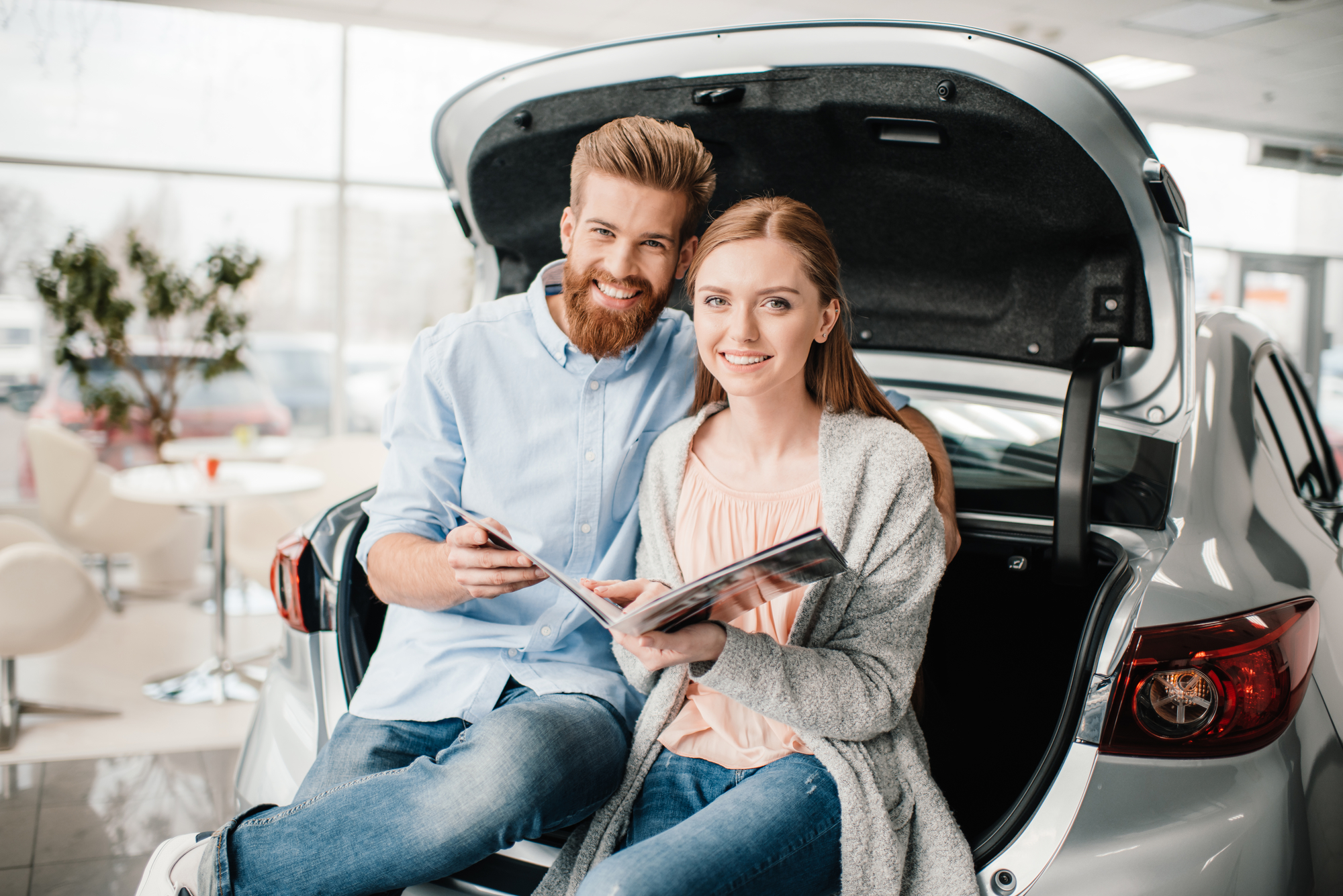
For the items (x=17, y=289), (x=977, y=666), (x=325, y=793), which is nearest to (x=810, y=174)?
(x=977, y=666)

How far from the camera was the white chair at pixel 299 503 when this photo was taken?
3.70m

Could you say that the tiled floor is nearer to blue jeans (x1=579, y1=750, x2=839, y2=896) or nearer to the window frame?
blue jeans (x1=579, y1=750, x2=839, y2=896)

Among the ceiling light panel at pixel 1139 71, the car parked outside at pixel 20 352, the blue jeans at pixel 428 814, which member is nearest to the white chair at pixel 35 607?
the blue jeans at pixel 428 814

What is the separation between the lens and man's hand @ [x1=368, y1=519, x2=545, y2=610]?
111 centimetres

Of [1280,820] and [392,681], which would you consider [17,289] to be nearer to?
[392,681]

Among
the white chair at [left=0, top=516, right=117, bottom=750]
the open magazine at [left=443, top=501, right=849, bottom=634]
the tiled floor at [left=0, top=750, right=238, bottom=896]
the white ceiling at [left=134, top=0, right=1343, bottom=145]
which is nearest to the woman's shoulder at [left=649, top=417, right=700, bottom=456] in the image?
the open magazine at [left=443, top=501, right=849, bottom=634]

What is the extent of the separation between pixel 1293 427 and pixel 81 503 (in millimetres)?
4491

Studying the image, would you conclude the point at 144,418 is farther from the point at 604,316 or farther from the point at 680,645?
the point at 680,645

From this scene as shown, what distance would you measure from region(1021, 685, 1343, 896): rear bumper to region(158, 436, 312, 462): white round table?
13.8ft

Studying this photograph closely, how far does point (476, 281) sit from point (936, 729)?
44.4 inches

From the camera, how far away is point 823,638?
1.17 meters

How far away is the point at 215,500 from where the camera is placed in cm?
345

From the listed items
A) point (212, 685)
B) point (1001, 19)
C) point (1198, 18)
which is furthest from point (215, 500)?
point (1198, 18)

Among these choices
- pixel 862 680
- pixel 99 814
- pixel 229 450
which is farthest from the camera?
pixel 229 450
